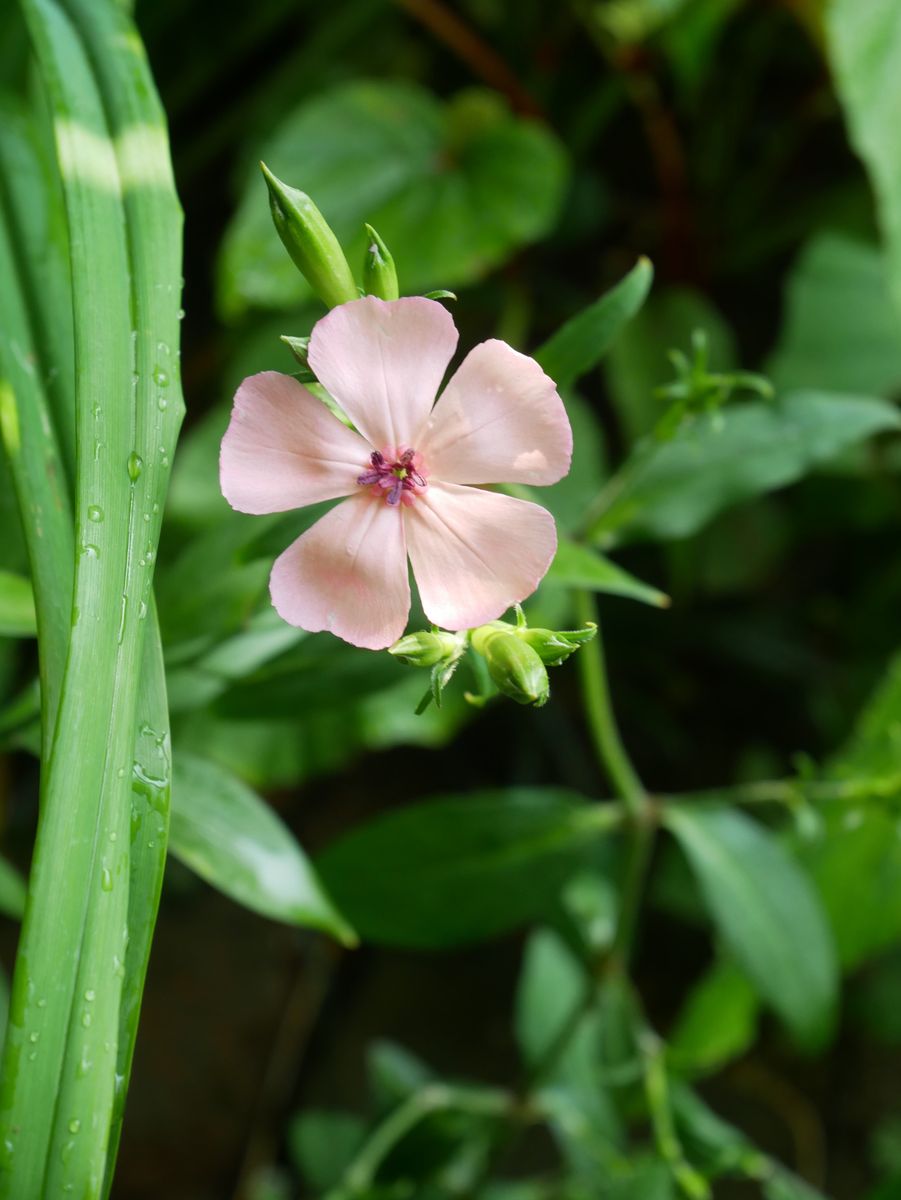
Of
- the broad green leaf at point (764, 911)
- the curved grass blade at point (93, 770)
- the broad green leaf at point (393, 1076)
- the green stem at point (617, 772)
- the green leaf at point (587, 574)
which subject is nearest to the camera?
the curved grass blade at point (93, 770)

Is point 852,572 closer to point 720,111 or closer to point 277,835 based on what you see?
point 720,111

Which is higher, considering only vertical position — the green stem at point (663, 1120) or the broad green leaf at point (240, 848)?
the broad green leaf at point (240, 848)

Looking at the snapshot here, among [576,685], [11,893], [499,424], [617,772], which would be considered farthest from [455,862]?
[576,685]

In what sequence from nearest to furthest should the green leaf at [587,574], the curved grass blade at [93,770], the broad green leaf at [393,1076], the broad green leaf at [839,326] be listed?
1. the curved grass blade at [93,770]
2. the green leaf at [587,574]
3. the broad green leaf at [393,1076]
4. the broad green leaf at [839,326]

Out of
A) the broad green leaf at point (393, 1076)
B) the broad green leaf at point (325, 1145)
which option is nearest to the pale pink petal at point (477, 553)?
the broad green leaf at point (393, 1076)

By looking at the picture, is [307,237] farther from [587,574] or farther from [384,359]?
[587,574]

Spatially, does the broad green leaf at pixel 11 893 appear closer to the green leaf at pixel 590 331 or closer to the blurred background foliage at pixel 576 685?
the blurred background foliage at pixel 576 685

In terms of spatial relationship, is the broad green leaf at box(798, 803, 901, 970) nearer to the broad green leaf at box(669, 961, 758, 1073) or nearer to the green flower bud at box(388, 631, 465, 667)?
the broad green leaf at box(669, 961, 758, 1073)
